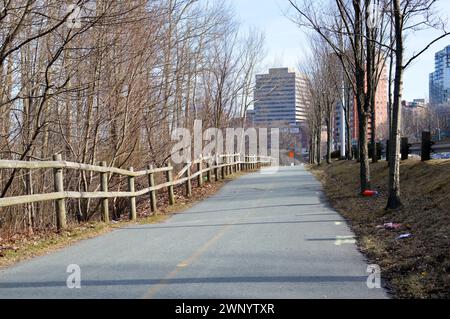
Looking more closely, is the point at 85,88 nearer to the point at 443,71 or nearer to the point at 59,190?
the point at 59,190

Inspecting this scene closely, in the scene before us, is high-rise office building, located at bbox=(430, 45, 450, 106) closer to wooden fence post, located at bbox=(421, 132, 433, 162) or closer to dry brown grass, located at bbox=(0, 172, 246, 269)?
wooden fence post, located at bbox=(421, 132, 433, 162)

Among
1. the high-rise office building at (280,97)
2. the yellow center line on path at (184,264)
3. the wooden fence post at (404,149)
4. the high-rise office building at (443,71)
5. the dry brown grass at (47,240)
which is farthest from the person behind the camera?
the high-rise office building at (280,97)

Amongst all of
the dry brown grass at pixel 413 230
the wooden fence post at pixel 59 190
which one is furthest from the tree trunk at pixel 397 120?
the wooden fence post at pixel 59 190

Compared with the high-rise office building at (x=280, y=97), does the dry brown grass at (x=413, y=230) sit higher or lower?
lower

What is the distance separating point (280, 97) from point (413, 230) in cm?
4725

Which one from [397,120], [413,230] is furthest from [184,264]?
[397,120]

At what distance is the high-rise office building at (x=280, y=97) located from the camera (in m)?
40.3

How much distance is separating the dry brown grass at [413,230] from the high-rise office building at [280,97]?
23.5 metres

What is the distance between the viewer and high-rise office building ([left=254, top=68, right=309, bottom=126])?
132 feet

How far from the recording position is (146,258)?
758 cm

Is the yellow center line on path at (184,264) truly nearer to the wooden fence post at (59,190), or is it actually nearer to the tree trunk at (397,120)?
the wooden fence post at (59,190)

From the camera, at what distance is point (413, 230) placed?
9.18 meters

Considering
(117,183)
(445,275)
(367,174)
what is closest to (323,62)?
(367,174)

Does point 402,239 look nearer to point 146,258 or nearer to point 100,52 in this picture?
point 146,258
